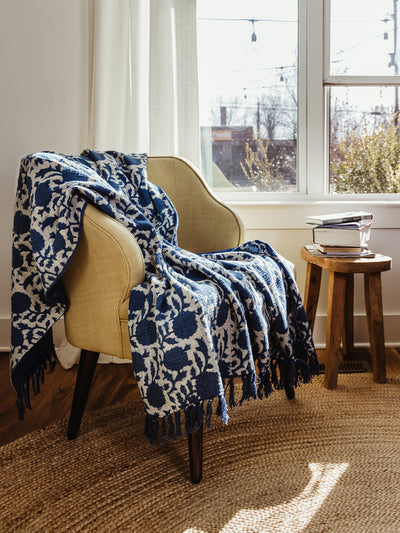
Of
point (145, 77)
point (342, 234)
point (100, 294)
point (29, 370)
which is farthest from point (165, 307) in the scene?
point (145, 77)

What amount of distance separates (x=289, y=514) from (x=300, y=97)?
1.84 metres

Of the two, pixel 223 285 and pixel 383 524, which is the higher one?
pixel 223 285

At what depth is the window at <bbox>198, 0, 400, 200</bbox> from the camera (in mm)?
2371

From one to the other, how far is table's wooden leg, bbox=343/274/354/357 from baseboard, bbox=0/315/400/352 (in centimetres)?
18

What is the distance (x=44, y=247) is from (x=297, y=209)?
1.32 m

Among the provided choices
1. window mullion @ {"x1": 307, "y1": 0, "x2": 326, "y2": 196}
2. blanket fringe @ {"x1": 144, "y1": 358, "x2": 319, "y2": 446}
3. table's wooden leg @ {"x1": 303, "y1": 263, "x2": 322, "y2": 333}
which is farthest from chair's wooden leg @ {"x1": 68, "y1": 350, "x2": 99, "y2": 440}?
window mullion @ {"x1": 307, "y1": 0, "x2": 326, "y2": 196}

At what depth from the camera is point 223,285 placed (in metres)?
1.38

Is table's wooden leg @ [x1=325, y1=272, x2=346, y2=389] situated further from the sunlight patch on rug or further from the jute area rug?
the sunlight patch on rug

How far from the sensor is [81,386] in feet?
4.93

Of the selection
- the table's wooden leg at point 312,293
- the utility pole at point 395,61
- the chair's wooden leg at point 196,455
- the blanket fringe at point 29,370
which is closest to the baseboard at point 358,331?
the table's wooden leg at point 312,293

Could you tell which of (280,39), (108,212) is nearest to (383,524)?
(108,212)

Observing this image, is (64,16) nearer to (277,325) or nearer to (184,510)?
(277,325)

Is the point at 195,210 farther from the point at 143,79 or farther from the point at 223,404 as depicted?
the point at 223,404

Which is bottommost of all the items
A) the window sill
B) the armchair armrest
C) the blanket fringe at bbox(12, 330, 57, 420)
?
the blanket fringe at bbox(12, 330, 57, 420)
